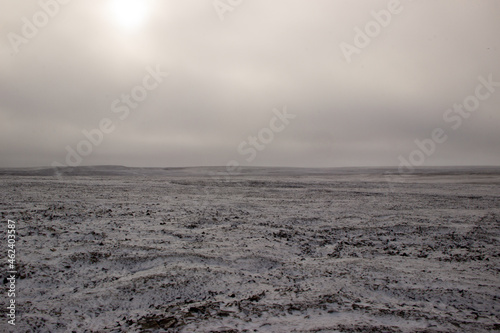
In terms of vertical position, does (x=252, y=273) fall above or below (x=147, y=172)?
below

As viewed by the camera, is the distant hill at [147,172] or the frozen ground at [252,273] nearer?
the frozen ground at [252,273]

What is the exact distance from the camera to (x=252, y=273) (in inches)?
225

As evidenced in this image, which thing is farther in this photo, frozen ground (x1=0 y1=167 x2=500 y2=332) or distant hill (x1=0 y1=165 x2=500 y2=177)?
distant hill (x1=0 y1=165 x2=500 y2=177)

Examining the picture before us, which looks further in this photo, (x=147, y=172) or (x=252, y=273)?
(x=147, y=172)

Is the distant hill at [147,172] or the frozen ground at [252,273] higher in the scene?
the distant hill at [147,172]

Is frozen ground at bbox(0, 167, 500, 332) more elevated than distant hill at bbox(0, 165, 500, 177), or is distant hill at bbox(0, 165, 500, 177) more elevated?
distant hill at bbox(0, 165, 500, 177)

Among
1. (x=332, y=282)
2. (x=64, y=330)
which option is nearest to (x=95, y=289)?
(x=64, y=330)

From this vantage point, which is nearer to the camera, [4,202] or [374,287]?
[374,287]

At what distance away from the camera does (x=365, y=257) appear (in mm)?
6617

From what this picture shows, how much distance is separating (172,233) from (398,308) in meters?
5.18

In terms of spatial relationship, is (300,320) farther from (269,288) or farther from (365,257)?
(365,257)

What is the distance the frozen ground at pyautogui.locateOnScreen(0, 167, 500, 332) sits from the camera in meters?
4.12

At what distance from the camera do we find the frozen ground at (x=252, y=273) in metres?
4.12

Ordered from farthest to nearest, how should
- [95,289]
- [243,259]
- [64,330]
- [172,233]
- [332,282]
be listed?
1. [172,233]
2. [243,259]
3. [332,282]
4. [95,289]
5. [64,330]
